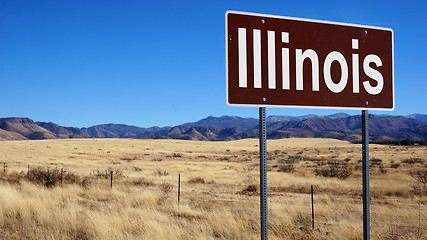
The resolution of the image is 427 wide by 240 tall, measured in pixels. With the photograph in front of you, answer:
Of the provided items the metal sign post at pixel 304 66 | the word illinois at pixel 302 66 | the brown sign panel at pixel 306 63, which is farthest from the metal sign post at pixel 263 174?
the word illinois at pixel 302 66

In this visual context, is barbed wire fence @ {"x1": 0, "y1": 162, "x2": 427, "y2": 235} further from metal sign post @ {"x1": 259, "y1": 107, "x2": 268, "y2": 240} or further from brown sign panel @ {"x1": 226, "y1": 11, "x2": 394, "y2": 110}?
metal sign post @ {"x1": 259, "y1": 107, "x2": 268, "y2": 240}

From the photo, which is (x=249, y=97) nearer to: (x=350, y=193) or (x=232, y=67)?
(x=232, y=67)

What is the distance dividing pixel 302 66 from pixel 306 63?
64 millimetres

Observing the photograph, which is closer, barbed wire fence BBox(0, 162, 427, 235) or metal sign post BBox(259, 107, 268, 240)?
metal sign post BBox(259, 107, 268, 240)

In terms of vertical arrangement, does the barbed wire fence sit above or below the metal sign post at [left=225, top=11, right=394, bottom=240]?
below

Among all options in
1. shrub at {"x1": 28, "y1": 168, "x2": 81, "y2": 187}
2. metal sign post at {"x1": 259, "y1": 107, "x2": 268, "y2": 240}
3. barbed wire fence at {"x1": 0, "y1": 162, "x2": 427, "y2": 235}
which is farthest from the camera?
shrub at {"x1": 28, "y1": 168, "x2": 81, "y2": 187}

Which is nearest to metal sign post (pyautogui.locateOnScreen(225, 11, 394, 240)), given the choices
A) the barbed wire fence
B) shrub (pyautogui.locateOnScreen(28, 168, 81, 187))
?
the barbed wire fence

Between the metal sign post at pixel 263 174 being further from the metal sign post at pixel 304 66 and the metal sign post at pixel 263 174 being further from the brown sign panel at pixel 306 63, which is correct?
the brown sign panel at pixel 306 63

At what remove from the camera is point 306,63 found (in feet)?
12.4

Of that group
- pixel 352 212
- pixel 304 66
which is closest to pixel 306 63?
pixel 304 66

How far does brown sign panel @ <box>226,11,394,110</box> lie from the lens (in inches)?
137

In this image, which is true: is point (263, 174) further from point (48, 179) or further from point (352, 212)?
point (48, 179)

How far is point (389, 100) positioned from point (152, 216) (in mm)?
7364

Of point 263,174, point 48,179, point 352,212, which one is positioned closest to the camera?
point 263,174
